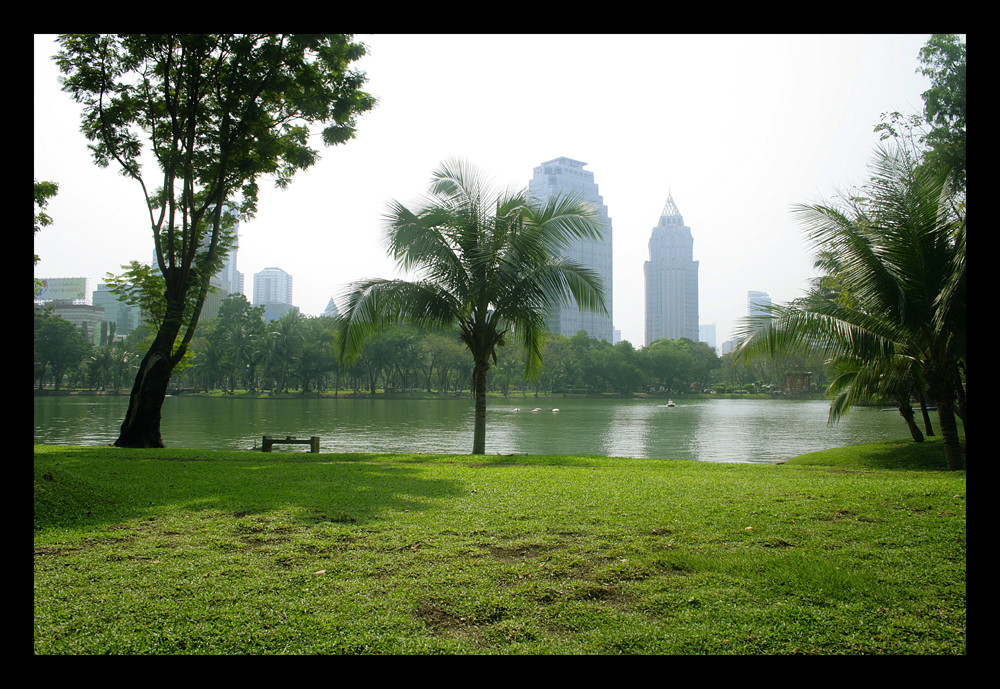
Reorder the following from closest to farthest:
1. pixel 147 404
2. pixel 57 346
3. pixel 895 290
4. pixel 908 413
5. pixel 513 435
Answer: pixel 895 290
pixel 147 404
pixel 908 413
pixel 513 435
pixel 57 346

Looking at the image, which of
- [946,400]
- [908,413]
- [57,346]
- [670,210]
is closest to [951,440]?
[946,400]

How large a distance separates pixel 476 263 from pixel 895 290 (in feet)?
27.1

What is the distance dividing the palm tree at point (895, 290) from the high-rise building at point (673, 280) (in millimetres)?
177182

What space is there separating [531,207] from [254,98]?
7636mm

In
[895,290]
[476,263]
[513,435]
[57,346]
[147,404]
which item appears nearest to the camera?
[895,290]

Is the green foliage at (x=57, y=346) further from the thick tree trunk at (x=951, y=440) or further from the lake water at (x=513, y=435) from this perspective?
the thick tree trunk at (x=951, y=440)

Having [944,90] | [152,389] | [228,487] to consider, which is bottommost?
[228,487]

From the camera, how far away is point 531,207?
14.0m

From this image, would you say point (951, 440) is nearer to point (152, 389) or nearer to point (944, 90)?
point (944, 90)

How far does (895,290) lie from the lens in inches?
419

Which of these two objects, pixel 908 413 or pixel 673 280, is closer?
pixel 908 413

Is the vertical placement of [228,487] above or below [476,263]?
below

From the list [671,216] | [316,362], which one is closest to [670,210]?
[671,216]
